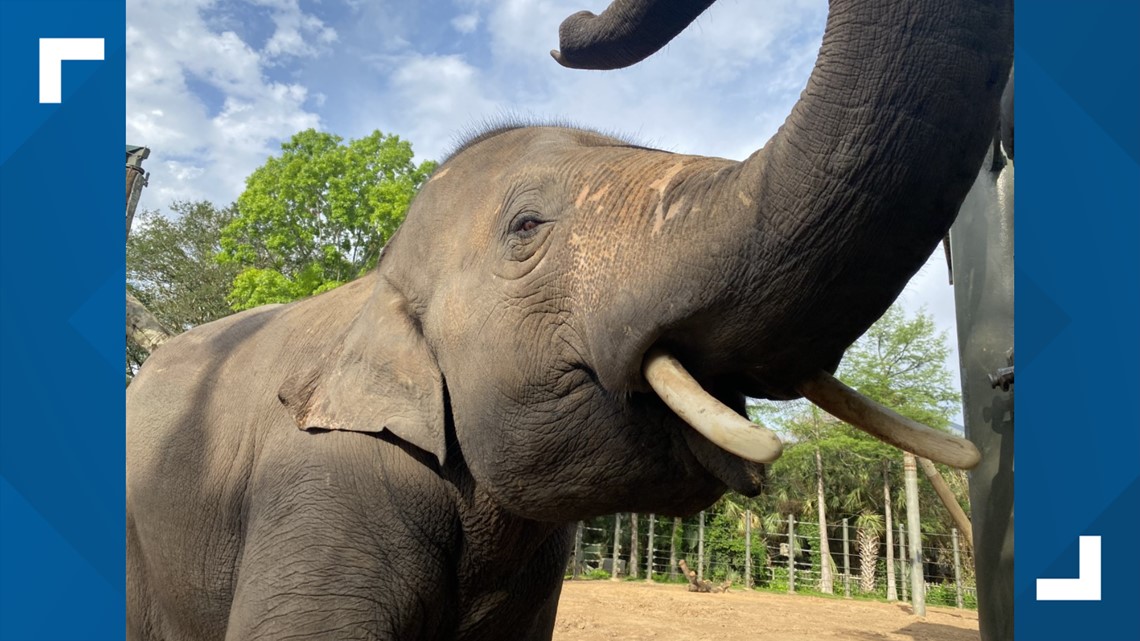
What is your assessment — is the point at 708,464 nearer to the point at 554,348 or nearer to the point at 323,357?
the point at 554,348

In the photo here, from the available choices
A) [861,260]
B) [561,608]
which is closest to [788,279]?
[861,260]

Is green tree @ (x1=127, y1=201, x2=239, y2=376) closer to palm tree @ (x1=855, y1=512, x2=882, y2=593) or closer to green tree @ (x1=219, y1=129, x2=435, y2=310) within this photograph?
green tree @ (x1=219, y1=129, x2=435, y2=310)

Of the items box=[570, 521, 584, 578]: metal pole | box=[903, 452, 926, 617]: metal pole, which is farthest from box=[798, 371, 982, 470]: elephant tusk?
box=[570, 521, 584, 578]: metal pole

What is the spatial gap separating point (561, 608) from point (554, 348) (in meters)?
11.6

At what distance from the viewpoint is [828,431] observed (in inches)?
1168

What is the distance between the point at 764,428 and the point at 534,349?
2.30 ft

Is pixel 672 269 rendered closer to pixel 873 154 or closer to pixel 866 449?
pixel 873 154

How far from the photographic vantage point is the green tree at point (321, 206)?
17.9m

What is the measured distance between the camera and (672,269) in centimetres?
172

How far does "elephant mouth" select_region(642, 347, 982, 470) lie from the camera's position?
4.94 feet

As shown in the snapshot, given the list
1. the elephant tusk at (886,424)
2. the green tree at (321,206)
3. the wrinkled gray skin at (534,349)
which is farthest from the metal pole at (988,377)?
the green tree at (321,206)

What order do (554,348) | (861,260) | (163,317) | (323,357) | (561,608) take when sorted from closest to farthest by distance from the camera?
(861,260), (554,348), (323,357), (561,608), (163,317)

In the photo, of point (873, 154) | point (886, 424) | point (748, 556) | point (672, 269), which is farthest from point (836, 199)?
point (748, 556)

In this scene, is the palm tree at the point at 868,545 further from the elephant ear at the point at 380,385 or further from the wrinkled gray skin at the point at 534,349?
the elephant ear at the point at 380,385
